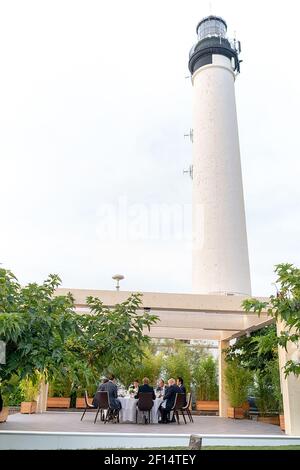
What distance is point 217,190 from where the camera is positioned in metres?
19.1

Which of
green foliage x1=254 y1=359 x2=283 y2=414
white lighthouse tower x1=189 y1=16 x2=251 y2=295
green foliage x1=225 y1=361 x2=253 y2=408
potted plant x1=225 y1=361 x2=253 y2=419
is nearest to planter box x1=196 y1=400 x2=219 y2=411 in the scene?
potted plant x1=225 y1=361 x2=253 y2=419

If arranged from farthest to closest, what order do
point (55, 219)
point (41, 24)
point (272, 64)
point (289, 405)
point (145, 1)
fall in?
point (272, 64) → point (55, 219) → point (145, 1) → point (41, 24) → point (289, 405)

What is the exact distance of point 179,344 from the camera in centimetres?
1758

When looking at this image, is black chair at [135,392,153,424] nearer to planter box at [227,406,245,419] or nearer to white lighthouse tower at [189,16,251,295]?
planter box at [227,406,245,419]

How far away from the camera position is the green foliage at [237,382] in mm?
12688

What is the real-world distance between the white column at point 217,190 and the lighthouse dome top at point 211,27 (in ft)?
7.27

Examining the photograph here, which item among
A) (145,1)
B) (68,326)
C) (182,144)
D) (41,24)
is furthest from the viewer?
(182,144)

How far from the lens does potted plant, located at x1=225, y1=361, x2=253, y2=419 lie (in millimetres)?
12695

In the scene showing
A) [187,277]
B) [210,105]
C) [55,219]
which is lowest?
[187,277]

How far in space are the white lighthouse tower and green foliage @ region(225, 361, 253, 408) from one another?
502 centimetres

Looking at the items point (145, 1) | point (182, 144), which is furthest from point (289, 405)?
point (182, 144)

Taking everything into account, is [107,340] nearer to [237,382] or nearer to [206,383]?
[237,382]

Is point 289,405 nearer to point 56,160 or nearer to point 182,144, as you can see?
point 56,160

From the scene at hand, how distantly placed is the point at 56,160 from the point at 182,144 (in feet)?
25.2
